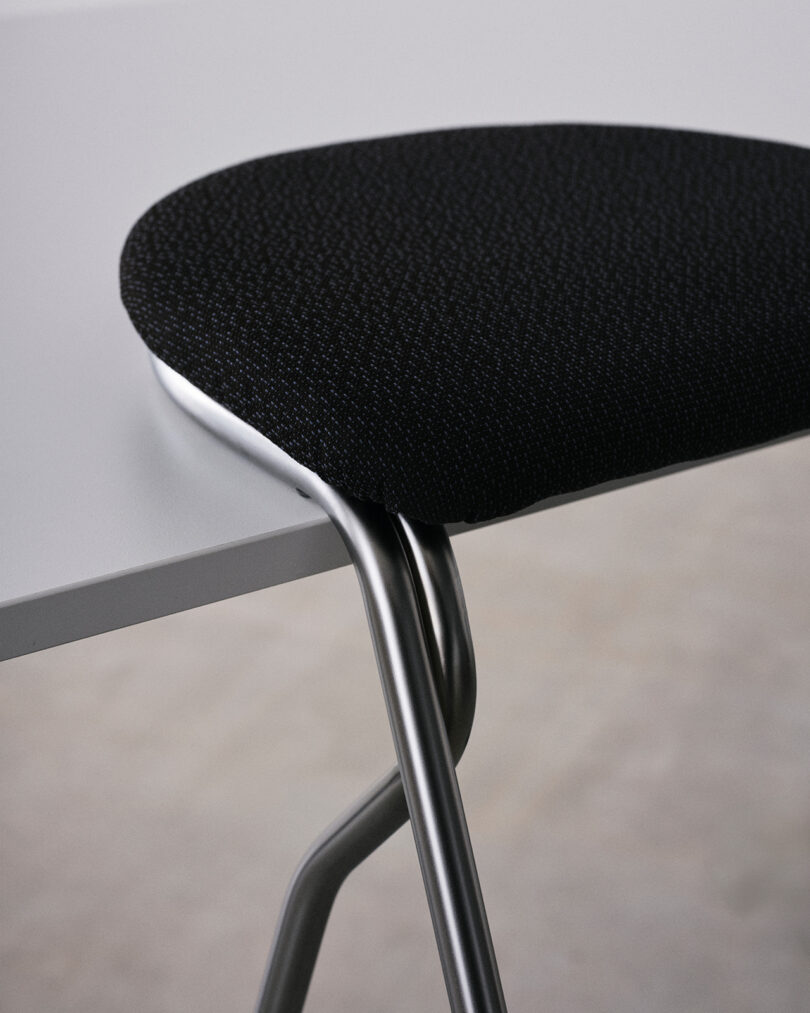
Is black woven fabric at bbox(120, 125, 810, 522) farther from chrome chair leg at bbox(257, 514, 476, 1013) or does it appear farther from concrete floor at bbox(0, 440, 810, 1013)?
concrete floor at bbox(0, 440, 810, 1013)

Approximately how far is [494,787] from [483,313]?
690mm

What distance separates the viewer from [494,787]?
95cm

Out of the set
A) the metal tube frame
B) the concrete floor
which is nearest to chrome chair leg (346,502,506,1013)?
the metal tube frame

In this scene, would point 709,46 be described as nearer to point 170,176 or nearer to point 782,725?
point 170,176

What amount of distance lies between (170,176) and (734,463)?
948mm

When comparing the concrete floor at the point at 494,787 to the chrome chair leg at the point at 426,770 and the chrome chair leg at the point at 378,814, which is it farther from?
the chrome chair leg at the point at 426,770

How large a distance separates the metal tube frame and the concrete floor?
54 cm

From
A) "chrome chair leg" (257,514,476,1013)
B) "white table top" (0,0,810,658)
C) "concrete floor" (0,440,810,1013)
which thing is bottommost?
"concrete floor" (0,440,810,1013)

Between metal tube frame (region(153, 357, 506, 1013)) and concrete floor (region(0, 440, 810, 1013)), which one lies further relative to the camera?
concrete floor (region(0, 440, 810, 1013))

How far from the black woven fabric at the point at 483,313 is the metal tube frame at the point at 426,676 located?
1cm

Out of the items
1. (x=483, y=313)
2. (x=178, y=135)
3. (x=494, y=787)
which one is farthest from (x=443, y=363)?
(x=494, y=787)

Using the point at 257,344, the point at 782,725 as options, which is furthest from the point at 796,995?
the point at 257,344

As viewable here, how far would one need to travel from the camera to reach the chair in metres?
0.27

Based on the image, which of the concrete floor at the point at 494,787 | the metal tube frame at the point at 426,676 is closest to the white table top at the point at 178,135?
the metal tube frame at the point at 426,676
